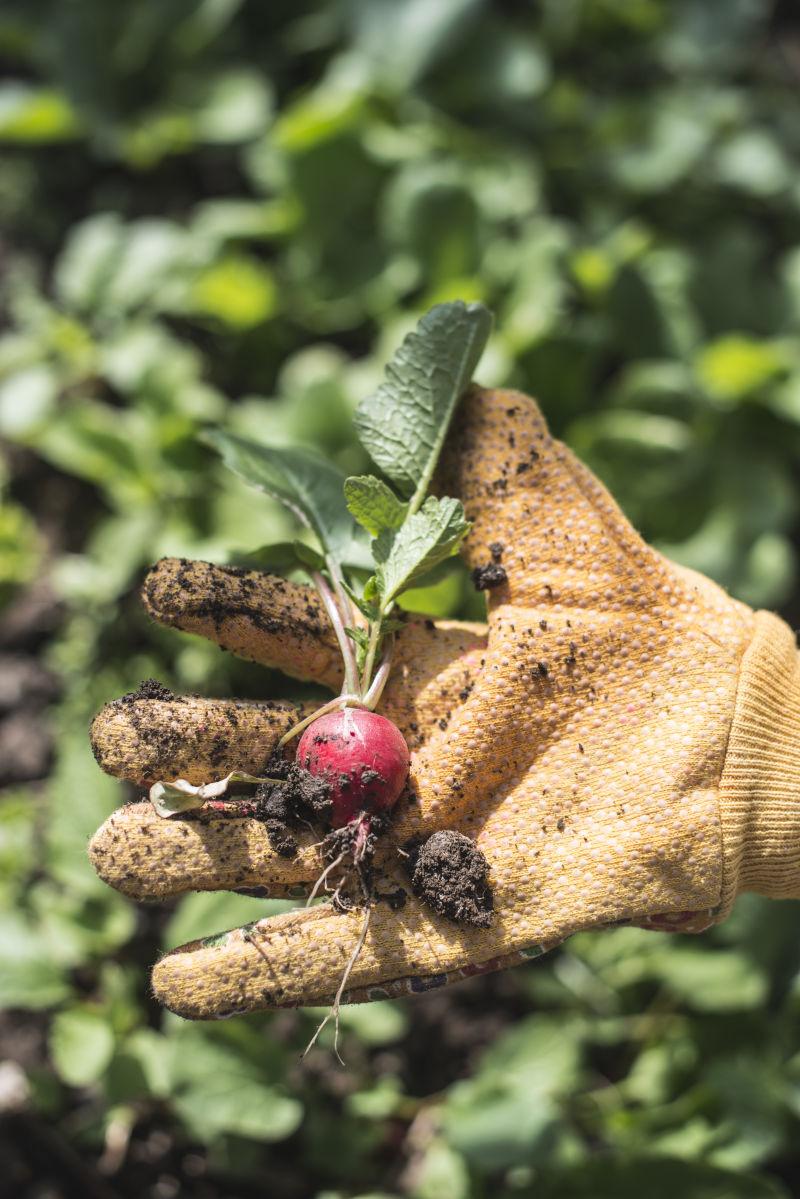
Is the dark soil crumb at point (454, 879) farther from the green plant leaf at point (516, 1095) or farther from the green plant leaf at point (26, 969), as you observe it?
the green plant leaf at point (26, 969)

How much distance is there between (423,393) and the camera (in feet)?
4.57

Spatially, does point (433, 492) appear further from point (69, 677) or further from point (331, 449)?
point (69, 677)

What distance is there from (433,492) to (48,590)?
1596mm

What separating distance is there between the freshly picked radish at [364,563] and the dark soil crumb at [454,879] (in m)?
0.06

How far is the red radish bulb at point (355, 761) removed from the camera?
118 cm

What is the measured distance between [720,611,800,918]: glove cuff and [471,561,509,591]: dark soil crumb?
0.33 meters

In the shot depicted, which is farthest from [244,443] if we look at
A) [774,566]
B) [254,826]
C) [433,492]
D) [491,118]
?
[491,118]

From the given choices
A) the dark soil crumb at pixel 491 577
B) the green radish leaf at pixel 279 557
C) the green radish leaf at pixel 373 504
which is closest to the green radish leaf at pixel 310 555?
the green radish leaf at pixel 279 557

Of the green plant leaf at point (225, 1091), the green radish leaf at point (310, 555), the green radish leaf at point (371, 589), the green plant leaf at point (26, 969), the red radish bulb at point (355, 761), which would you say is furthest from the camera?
the green plant leaf at point (26, 969)

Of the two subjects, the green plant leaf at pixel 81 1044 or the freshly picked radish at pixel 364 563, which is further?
the green plant leaf at pixel 81 1044

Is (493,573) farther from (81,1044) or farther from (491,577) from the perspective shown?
(81,1044)

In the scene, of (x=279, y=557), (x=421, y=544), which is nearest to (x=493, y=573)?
(x=421, y=544)

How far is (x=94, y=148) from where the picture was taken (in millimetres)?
3162

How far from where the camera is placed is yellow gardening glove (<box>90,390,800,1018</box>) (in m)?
1.20
